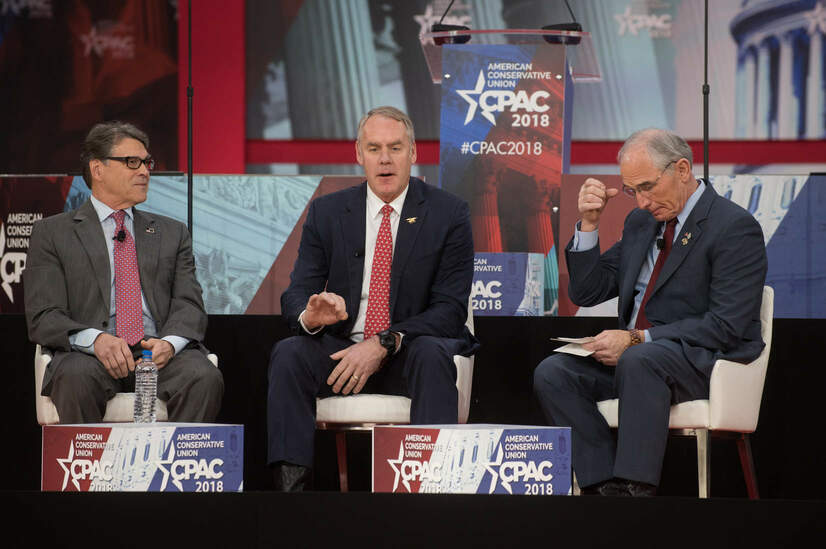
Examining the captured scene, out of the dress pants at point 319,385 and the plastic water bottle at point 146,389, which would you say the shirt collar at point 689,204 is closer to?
the dress pants at point 319,385

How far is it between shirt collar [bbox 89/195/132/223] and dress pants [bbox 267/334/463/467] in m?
0.78

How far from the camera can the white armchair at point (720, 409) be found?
3.00 metres

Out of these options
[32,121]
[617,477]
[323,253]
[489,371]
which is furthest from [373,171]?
[32,121]

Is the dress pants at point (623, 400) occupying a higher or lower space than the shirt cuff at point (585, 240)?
lower

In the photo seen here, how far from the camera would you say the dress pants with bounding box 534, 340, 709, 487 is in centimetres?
287

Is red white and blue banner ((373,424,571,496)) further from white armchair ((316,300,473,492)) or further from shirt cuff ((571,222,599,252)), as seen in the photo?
shirt cuff ((571,222,599,252))

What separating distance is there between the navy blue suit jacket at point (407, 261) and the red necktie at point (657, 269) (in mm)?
511

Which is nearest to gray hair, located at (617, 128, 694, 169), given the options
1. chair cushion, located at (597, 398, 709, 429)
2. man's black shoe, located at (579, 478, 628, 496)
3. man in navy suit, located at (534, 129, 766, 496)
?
man in navy suit, located at (534, 129, 766, 496)

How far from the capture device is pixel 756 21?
735 cm

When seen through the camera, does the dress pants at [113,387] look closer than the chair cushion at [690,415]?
No

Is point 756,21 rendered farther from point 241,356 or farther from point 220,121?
point 241,356

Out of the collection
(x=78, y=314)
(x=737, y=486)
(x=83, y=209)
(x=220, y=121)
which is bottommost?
(x=737, y=486)

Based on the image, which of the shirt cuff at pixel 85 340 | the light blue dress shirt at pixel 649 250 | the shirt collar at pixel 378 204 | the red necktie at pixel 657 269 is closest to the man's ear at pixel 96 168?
the shirt cuff at pixel 85 340

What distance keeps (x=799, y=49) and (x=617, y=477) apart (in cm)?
532
